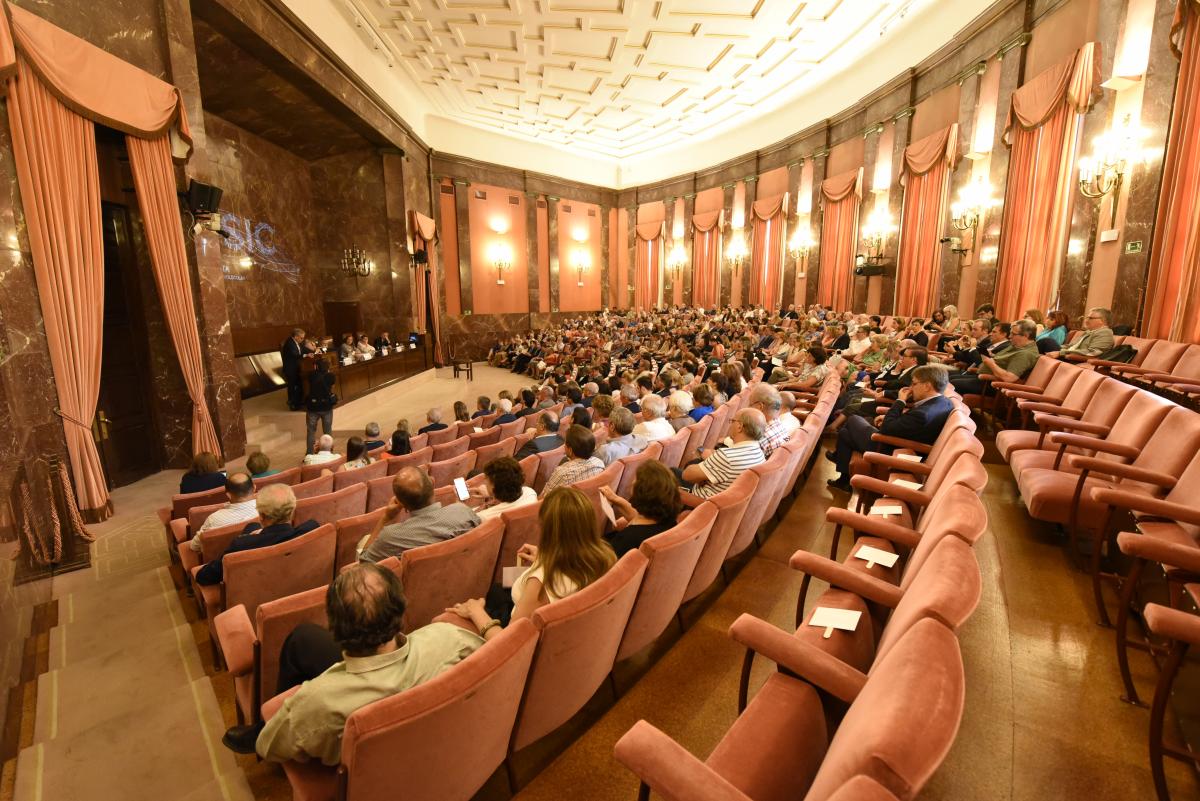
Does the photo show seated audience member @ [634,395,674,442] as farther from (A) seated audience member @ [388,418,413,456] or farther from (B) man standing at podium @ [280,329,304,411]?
(B) man standing at podium @ [280,329,304,411]

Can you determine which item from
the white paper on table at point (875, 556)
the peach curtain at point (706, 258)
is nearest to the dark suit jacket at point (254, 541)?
the white paper on table at point (875, 556)

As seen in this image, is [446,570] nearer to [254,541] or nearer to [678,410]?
[254,541]

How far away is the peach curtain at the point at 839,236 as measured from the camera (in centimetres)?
1036

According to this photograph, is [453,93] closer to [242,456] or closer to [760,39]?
[760,39]

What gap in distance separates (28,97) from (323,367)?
300cm

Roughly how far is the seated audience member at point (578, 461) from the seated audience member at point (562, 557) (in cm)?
109

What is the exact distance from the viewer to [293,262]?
33.5 feet

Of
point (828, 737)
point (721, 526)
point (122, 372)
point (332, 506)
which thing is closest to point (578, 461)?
point (721, 526)

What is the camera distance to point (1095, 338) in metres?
4.61

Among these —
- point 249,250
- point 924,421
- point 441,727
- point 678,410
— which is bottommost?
point 441,727

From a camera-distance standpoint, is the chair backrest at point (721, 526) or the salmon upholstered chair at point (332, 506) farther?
the salmon upholstered chair at point (332, 506)

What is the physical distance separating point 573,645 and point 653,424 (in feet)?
7.53

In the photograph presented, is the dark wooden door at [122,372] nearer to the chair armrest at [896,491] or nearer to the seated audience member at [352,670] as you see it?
the seated audience member at [352,670]

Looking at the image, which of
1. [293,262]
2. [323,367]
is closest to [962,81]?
[323,367]
